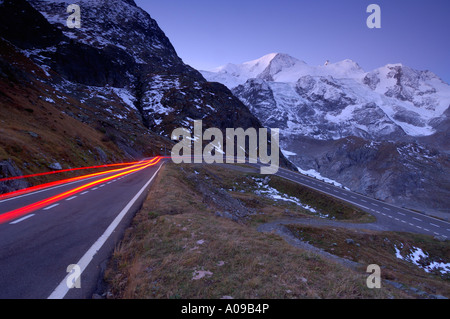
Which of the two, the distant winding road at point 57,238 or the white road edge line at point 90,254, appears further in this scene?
the distant winding road at point 57,238

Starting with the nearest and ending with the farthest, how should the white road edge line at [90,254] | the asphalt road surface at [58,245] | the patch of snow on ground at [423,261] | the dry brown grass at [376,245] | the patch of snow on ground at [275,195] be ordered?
the white road edge line at [90,254] < the asphalt road surface at [58,245] < the dry brown grass at [376,245] < the patch of snow on ground at [423,261] < the patch of snow on ground at [275,195]

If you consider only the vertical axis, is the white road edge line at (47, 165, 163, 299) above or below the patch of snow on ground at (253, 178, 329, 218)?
above

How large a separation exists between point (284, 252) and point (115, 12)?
794 ft

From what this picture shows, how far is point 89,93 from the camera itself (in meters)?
85.2

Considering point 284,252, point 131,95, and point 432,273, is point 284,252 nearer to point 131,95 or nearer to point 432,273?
point 432,273

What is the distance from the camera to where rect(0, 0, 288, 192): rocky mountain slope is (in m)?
26.0

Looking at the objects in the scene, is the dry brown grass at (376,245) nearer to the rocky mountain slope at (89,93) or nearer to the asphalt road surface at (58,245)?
the asphalt road surface at (58,245)

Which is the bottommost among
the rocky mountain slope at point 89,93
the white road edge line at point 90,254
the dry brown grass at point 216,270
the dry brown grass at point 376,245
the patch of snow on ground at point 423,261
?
the patch of snow on ground at point 423,261

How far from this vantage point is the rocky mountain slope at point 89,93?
26.0 metres

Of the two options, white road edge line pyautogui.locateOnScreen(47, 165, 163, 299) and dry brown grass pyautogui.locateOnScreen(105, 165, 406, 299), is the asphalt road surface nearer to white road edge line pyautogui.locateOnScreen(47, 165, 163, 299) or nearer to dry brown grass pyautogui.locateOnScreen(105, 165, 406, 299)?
white road edge line pyautogui.locateOnScreen(47, 165, 163, 299)

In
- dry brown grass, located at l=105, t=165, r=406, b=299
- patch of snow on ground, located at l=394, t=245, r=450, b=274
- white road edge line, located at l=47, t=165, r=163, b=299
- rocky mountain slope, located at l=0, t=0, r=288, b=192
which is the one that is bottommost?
patch of snow on ground, located at l=394, t=245, r=450, b=274

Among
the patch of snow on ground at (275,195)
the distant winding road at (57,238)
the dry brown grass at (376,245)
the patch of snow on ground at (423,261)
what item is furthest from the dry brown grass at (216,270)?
the patch of snow on ground at (275,195)

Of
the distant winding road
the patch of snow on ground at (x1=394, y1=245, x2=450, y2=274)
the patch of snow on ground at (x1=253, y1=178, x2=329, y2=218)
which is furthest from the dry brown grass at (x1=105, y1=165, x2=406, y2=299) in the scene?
the patch of snow on ground at (x1=253, y1=178, x2=329, y2=218)

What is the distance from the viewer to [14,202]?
1115 centimetres
